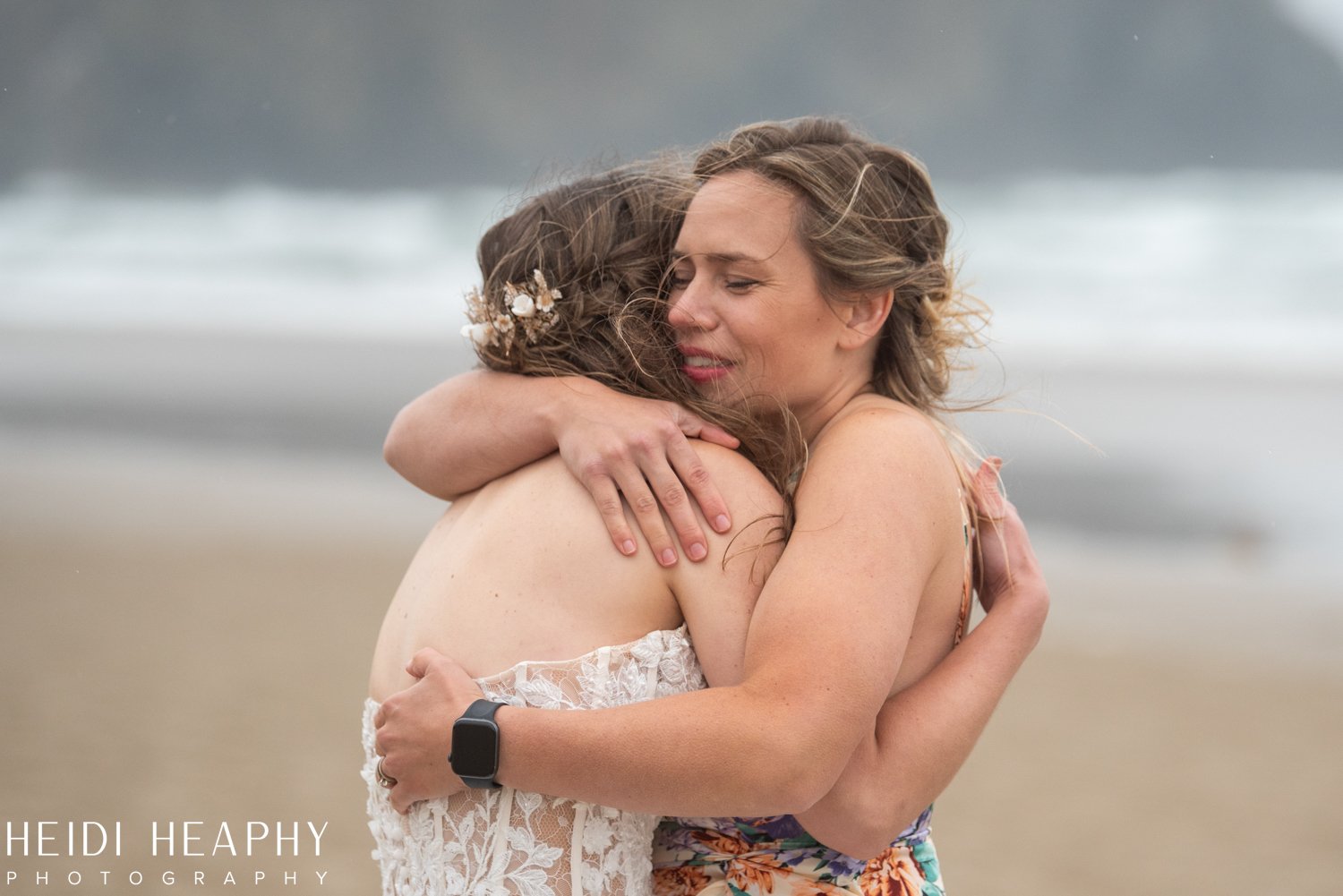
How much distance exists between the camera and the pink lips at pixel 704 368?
8.45 ft

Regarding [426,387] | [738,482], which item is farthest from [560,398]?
[426,387]

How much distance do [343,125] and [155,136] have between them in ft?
16.6

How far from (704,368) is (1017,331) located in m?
24.5

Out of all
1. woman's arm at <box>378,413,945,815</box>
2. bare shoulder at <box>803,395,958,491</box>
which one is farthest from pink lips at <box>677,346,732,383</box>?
woman's arm at <box>378,413,945,815</box>

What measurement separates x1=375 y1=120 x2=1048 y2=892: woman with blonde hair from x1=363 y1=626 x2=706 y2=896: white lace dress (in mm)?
75

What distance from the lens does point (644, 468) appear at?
233cm

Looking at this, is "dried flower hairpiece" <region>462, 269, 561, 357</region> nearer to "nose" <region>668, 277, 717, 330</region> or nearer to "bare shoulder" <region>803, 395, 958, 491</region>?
"nose" <region>668, 277, 717, 330</region>

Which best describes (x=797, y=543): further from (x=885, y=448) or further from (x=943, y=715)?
(x=943, y=715)

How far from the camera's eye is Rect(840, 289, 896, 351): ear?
8.64ft

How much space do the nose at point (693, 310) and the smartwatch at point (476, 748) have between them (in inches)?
33.9

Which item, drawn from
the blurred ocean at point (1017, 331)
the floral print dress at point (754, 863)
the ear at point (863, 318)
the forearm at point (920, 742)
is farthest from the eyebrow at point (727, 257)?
the blurred ocean at point (1017, 331)

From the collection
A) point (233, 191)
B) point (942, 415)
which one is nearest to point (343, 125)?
point (233, 191)

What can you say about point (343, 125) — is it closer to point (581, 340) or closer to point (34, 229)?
point (34, 229)

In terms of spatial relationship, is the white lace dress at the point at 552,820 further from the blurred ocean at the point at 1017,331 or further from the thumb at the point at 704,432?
the blurred ocean at the point at 1017,331
